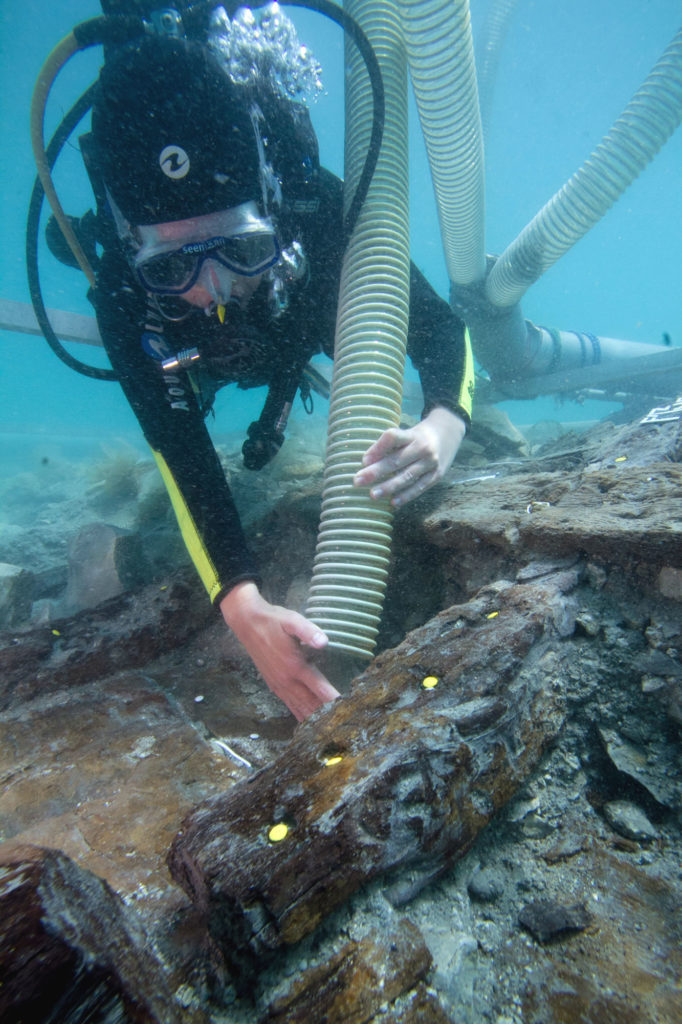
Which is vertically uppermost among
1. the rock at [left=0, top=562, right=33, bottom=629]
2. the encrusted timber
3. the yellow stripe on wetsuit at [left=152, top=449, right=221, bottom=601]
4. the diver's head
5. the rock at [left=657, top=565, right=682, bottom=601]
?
the diver's head

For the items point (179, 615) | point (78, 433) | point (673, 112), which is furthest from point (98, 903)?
point (78, 433)

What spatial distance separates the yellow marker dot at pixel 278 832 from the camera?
0.99 metres

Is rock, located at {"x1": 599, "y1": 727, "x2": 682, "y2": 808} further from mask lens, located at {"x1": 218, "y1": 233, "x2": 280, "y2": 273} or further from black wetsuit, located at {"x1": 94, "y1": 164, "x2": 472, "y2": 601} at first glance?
mask lens, located at {"x1": 218, "y1": 233, "x2": 280, "y2": 273}

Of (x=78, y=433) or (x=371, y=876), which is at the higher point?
(x=78, y=433)

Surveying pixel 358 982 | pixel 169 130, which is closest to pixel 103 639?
pixel 358 982

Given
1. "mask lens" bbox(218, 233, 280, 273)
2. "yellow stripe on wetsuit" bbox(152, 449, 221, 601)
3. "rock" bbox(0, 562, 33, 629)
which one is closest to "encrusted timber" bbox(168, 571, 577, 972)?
"yellow stripe on wetsuit" bbox(152, 449, 221, 601)

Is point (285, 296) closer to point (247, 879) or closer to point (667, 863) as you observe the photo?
point (247, 879)

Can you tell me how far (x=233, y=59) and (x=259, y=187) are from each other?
0.83 m

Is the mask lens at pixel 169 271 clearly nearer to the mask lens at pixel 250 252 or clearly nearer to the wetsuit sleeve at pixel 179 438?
the mask lens at pixel 250 252

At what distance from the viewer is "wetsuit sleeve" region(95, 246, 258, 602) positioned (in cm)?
247

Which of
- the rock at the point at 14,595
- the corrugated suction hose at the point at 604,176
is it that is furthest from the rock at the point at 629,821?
the corrugated suction hose at the point at 604,176

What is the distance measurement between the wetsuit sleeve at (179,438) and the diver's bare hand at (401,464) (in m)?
0.85

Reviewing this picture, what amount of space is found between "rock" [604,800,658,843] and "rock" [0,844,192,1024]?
112cm

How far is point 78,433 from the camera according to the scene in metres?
35.2
